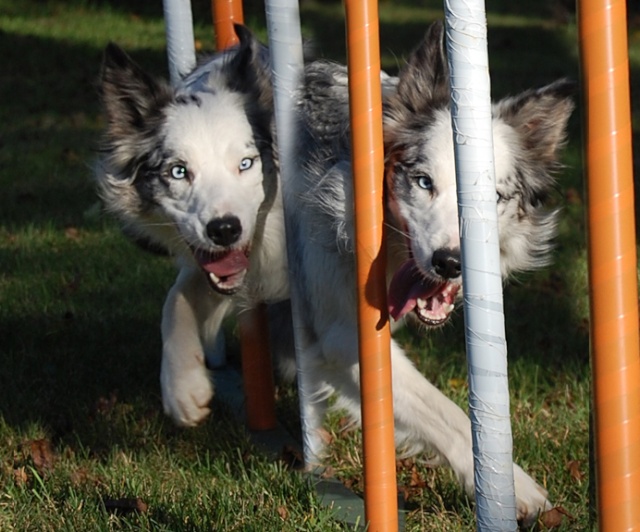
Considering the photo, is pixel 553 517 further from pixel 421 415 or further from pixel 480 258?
pixel 480 258

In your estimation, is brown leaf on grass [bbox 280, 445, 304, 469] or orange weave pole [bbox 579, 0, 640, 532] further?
brown leaf on grass [bbox 280, 445, 304, 469]

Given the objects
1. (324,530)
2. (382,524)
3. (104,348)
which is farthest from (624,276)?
(104,348)

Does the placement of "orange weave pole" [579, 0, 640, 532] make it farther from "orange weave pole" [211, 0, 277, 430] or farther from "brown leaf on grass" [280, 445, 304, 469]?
"orange weave pole" [211, 0, 277, 430]

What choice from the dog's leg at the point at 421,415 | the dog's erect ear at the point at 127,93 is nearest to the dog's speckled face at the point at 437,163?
the dog's leg at the point at 421,415

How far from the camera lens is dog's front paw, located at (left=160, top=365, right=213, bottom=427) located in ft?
12.4

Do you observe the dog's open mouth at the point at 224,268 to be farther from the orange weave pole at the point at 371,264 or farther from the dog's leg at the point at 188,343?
the orange weave pole at the point at 371,264

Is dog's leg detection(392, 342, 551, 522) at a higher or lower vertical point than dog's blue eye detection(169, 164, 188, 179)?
lower

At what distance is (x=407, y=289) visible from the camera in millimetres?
3367

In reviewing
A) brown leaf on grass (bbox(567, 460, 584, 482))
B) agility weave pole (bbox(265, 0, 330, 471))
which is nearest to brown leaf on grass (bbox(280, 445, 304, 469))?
agility weave pole (bbox(265, 0, 330, 471))

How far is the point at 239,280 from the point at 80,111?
6.77m

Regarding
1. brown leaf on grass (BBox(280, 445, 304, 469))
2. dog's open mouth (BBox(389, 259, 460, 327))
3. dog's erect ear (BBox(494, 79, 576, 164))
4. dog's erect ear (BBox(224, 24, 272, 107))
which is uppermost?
dog's erect ear (BBox(224, 24, 272, 107))

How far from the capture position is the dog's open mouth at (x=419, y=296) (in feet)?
10.8

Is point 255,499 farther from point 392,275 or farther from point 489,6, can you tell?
point 489,6

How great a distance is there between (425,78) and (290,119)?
49 centimetres
